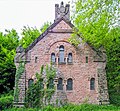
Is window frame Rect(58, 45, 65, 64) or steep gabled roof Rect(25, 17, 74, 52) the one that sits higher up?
steep gabled roof Rect(25, 17, 74, 52)

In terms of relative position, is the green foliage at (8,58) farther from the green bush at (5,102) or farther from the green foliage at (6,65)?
the green bush at (5,102)

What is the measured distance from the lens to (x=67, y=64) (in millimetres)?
32031

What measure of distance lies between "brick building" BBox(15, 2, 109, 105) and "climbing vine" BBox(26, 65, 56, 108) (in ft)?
1.86

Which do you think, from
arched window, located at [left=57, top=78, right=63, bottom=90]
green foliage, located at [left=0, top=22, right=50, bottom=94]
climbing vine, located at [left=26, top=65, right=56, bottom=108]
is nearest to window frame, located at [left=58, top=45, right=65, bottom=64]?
climbing vine, located at [left=26, top=65, right=56, bottom=108]

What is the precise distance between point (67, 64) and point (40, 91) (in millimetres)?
3890

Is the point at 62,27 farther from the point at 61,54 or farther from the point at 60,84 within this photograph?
the point at 60,84

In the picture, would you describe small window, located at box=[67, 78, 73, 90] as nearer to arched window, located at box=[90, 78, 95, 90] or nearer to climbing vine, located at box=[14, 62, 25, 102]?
arched window, located at box=[90, 78, 95, 90]

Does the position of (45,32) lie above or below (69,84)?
above

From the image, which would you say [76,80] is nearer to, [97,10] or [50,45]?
[50,45]

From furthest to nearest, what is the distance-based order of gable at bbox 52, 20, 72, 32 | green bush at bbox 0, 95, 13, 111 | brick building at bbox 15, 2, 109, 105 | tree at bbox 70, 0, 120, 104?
1. gable at bbox 52, 20, 72, 32
2. brick building at bbox 15, 2, 109, 105
3. green bush at bbox 0, 95, 13, 111
4. tree at bbox 70, 0, 120, 104

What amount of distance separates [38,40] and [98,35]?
728cm

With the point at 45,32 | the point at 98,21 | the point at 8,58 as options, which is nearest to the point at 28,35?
A: the point at 8,58

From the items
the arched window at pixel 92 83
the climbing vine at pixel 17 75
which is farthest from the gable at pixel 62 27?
the arched window at pixel 92 83

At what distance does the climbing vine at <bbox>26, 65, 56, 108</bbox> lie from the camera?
3084 cm
